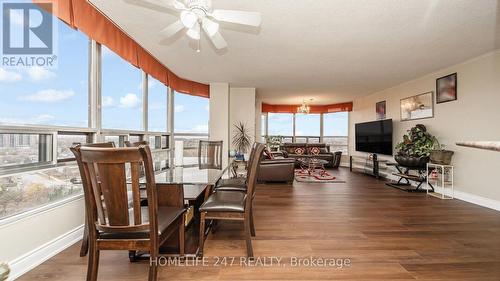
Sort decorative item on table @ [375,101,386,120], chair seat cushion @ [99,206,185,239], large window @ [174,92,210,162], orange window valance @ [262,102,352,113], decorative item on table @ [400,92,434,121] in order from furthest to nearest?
orange window valance @ [262,102,352,113] < decorative item on table @ [375,101,386,120] < large window @ [174,92,210,162] < decorative item on table @ [400,92,434,121] < chair seat cushion @ [99,206,185,239]

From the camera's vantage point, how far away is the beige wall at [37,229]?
1.66 m

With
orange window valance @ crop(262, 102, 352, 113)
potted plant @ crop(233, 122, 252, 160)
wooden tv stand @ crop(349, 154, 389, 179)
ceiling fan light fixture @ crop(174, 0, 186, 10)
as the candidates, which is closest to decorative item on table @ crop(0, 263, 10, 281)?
ceiling fan light fixture @ crop(174, 0, 186, 10)

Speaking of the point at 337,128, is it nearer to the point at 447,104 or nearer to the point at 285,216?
the point at 447,104

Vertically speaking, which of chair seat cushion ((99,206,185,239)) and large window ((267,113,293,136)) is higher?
large window ((267,113,293,136))

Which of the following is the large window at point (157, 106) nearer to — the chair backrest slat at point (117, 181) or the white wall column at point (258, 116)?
the chair backrest slat at point (117, 181)

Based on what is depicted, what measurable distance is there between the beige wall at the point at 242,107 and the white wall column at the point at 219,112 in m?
0.51

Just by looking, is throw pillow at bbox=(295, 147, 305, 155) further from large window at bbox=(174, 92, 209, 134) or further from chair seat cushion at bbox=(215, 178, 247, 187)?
chair seat cushion at bbox=(215, 178, 247, 187)

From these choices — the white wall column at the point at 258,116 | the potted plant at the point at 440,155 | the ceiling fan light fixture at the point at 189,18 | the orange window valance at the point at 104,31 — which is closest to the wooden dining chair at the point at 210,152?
the orange window valance at the point at 104,31

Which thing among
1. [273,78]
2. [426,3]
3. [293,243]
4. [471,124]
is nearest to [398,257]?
[293,243]

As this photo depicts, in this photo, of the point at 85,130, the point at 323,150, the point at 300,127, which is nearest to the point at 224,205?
the point at 85,130

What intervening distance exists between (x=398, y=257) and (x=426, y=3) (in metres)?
2.50

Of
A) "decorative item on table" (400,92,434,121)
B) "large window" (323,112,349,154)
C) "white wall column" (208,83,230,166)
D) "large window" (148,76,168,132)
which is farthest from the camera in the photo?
"large window" (323,112,349,154)

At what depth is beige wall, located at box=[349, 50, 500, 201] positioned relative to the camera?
3.46 m

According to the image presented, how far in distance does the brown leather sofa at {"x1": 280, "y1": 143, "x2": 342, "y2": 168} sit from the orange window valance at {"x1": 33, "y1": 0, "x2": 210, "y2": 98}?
4799 mm
